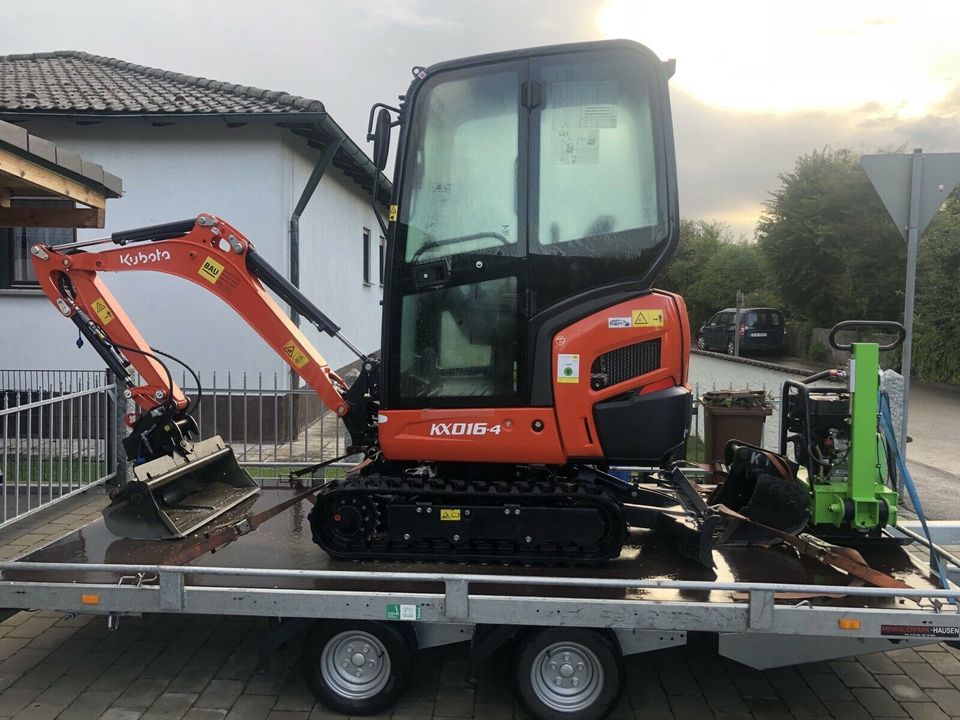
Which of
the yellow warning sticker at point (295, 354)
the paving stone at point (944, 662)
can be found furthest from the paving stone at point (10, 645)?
Result: the paving stone at point (944, 662)

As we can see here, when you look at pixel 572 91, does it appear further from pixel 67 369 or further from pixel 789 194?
pixel 789 194

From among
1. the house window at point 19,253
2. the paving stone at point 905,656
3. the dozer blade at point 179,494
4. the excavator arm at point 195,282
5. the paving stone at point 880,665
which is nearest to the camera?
the paving stone at point 880,665

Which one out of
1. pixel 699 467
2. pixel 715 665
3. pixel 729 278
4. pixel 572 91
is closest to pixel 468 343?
pixel 572 91

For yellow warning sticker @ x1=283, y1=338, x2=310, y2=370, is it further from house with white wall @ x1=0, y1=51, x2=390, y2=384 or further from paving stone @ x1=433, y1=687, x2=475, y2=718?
house with white wall @ x1=0, y1=51, x2=390, y2=384

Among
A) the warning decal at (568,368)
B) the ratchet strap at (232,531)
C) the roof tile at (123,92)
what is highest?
the roof tile at (123,92)

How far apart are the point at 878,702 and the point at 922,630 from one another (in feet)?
2.37

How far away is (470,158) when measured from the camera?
3998 millimetres

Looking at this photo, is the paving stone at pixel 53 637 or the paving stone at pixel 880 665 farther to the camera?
the paving stone at pixel 53 637

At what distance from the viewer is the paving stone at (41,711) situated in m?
3.62

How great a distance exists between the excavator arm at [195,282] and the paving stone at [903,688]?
3118mm

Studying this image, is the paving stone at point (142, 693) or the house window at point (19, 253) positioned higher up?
the house window at point (19, 253)

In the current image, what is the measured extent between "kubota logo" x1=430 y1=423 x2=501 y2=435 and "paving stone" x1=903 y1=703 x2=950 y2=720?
2.44 metres

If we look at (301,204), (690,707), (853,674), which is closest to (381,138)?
(690,707)

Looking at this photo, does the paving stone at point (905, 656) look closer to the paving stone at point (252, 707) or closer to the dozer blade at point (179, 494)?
the paving stone at point (252, 707)
